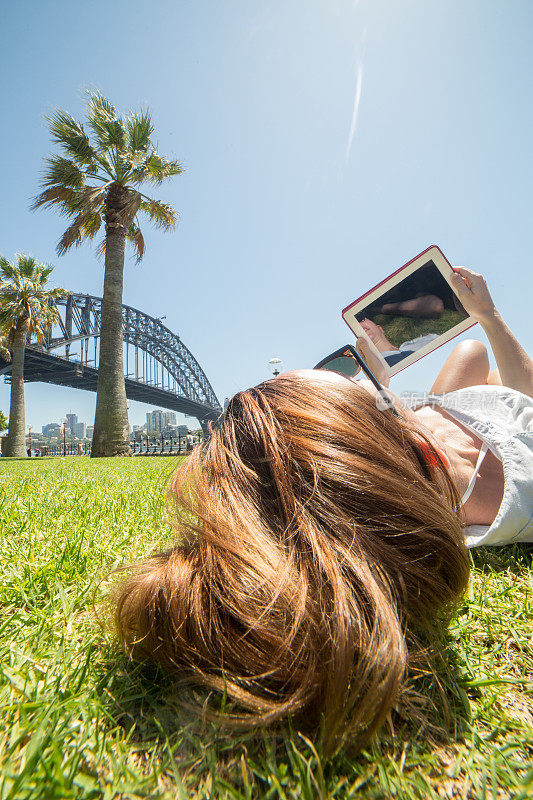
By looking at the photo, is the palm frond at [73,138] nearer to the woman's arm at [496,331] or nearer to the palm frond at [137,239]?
the palm frond at [137,239]

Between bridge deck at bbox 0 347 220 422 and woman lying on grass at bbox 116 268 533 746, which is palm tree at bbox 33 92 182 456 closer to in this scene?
woman lying on grass at bbox 116 268 533 746

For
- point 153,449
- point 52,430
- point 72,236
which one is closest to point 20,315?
point 72,236

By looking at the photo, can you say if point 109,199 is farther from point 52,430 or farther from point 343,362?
point 52,430

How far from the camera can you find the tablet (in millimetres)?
1700

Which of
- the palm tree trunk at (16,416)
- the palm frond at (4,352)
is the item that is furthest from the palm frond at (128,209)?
the palm frond at (4,352)

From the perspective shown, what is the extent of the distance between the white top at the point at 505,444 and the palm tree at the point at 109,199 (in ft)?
30.4

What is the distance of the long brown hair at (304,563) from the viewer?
23.1 inches

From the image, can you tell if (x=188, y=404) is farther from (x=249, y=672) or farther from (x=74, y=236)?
(x=249, y=672)

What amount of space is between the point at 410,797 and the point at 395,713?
6.8 inches

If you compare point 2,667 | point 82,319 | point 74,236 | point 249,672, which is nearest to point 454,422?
point 249,672

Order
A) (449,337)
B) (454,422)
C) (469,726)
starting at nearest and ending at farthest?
(469,726) → (454,422) → (449,337)

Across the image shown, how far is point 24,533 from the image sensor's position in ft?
5.13

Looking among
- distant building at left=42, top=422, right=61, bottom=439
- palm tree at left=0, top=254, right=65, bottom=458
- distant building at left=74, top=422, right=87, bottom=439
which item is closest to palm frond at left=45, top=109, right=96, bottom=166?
palm tree at left=0, top=254, right=65, bottom=458

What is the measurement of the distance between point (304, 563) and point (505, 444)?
3.15 ft
